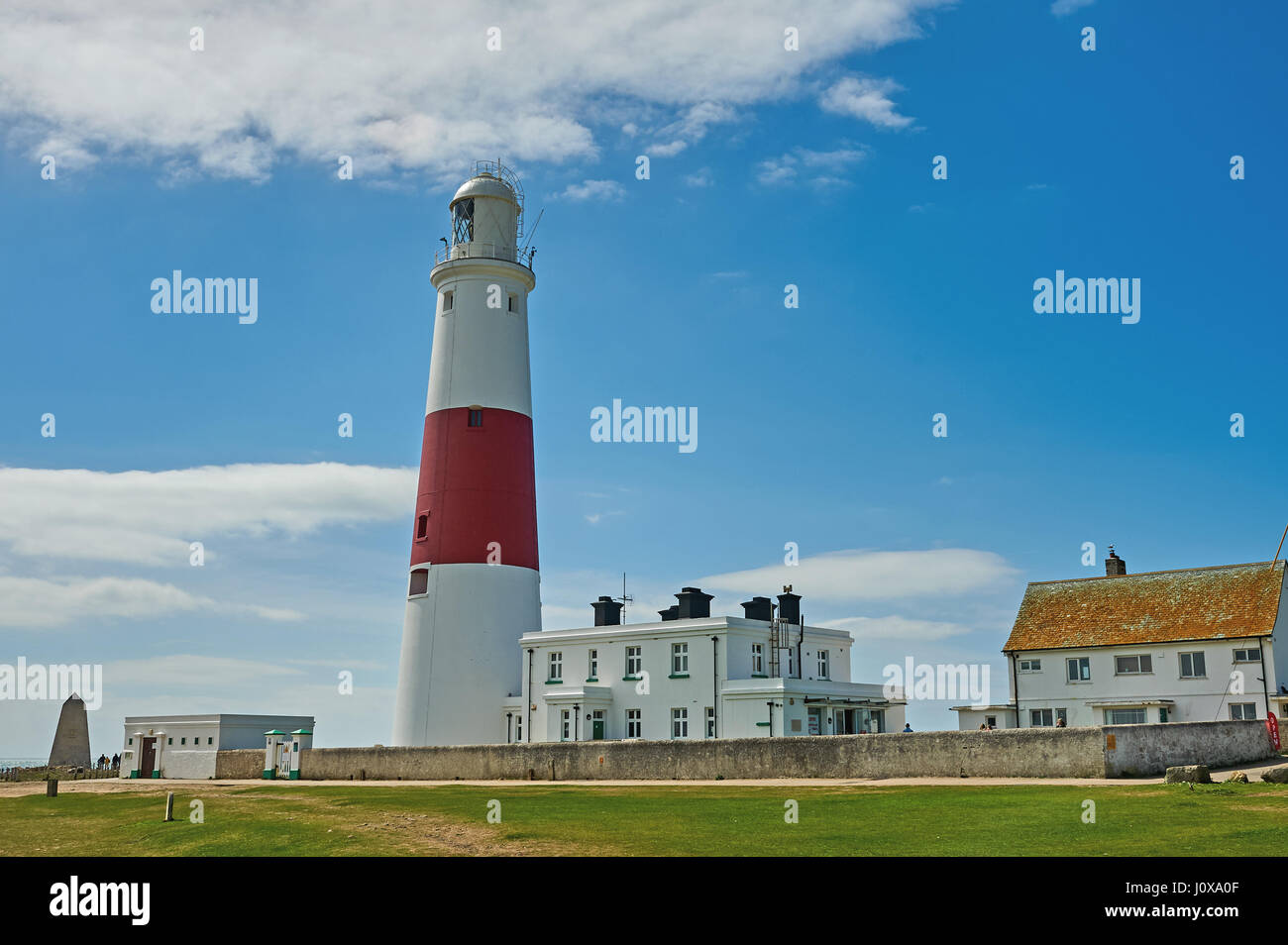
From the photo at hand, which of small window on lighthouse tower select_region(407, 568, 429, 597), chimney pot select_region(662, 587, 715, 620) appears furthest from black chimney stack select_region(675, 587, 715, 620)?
small window on lighthouse tower select_region(407, 568, 429, 597)

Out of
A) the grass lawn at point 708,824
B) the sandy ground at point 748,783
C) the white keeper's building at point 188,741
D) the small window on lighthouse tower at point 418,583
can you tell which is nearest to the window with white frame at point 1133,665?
the sandy ground at point 748,783

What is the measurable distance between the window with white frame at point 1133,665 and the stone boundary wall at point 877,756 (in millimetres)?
10797

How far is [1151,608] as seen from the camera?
4066cm

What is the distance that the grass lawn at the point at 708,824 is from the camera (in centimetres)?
1527

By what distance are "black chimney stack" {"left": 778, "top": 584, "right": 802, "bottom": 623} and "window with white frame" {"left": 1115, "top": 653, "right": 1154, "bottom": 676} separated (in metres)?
11.1

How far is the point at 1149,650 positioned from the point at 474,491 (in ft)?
78.3

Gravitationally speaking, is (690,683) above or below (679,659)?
below

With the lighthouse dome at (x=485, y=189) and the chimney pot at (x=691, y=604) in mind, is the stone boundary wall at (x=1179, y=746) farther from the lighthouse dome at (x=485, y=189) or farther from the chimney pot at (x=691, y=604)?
the lighthouse dome at (x=485, y=189)

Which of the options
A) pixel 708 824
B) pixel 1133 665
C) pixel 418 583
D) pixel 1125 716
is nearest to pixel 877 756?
pixel 708 824

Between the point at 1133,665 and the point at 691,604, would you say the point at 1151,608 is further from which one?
the point at 691,604

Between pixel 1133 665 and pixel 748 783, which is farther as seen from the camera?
pixel 1133 665

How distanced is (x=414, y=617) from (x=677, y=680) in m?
9.72
